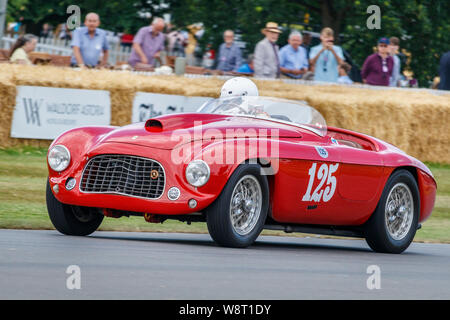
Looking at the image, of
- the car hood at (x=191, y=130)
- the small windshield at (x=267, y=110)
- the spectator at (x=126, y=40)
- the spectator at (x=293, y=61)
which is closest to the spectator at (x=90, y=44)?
the spectator at (x=293, y=61)

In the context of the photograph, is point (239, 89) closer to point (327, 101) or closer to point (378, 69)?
point (327, 101)

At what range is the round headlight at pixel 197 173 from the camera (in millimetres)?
7633

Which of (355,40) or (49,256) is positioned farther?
(355,40)

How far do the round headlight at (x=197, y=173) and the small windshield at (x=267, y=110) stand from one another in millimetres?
1433

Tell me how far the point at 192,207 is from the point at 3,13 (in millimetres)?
11103

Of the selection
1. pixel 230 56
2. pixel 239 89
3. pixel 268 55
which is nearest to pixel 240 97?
pixel 239 89

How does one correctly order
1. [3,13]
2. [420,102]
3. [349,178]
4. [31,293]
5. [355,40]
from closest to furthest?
[31,293] < [349,178] < [3,13] < [420,102] < [355,40]

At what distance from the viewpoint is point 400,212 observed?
9461 millimetres

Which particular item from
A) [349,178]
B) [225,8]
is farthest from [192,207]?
[225,8]

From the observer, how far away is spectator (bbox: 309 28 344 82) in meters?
18.5

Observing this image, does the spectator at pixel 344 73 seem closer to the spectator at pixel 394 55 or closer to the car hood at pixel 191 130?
the spectator at pixel 394 55

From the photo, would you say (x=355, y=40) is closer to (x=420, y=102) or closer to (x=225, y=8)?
(x=225, y=8)

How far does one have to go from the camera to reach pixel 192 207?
302 inches

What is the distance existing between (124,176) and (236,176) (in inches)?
35.1
